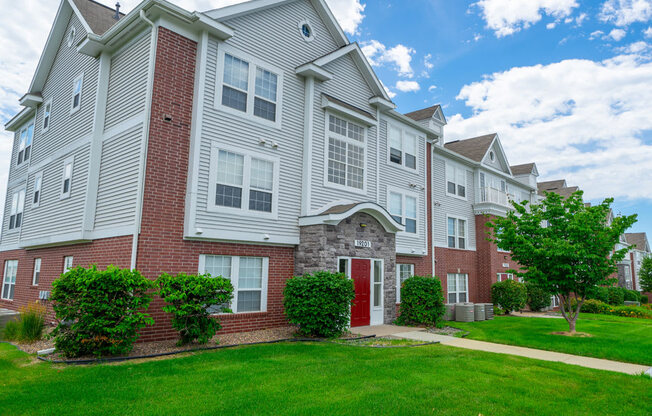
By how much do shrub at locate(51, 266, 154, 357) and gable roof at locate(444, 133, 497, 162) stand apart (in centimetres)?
2132

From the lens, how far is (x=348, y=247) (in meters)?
13.8

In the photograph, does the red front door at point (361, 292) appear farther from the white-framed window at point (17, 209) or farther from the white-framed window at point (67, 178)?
the white-framed window at point (17, 209)

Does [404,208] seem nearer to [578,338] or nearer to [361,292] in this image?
[361,292]

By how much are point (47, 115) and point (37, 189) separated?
122 inches

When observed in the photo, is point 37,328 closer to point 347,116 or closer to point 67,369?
point 67,369

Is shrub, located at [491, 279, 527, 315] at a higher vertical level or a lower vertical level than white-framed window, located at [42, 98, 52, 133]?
lower

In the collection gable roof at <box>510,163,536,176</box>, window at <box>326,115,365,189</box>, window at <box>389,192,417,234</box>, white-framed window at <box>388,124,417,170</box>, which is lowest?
window at <box>389,192,417,234</box>

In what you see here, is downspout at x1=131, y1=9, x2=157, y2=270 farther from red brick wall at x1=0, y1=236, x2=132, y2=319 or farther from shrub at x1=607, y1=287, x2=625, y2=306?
shrub at x1=607, y1=287, x2=625, y2=306

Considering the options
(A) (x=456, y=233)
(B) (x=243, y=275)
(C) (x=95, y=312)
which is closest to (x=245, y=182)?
(B) (x=243, y=275)

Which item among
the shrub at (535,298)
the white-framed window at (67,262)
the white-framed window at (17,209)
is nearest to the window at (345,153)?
the white-framed window at (67,262)

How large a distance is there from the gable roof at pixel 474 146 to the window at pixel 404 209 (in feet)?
27.8

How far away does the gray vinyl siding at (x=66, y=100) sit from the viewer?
13.9 m

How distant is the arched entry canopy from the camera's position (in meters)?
13.0

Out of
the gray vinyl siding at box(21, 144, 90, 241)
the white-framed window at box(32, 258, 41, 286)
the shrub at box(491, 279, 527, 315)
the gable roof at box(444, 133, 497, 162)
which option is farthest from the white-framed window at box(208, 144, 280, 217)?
the gable roof at box(444, 133, 497, 162)
